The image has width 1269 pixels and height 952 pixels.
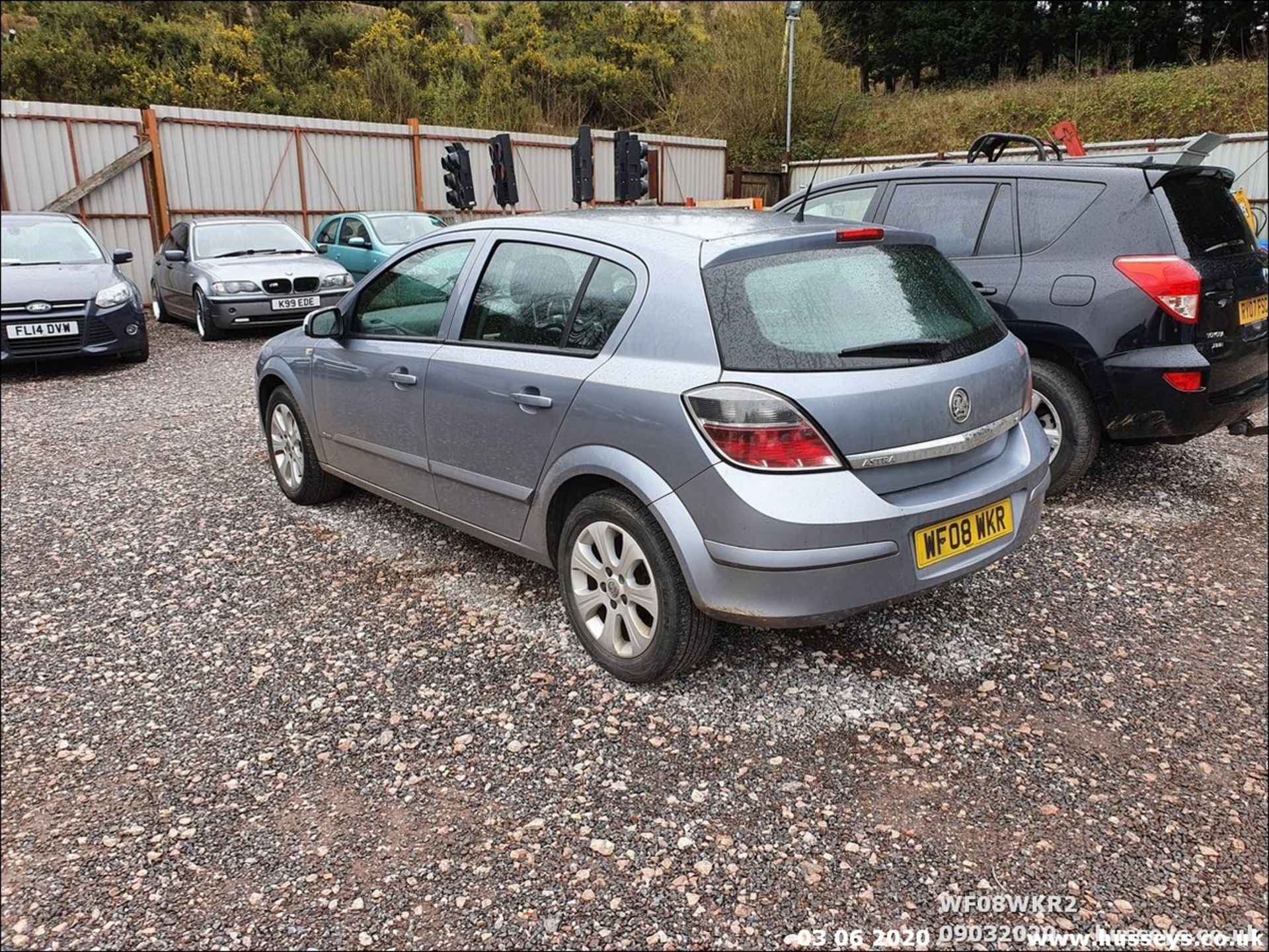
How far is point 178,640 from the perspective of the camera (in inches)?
144

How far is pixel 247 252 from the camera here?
12.0 meters

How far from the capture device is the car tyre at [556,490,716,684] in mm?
2916

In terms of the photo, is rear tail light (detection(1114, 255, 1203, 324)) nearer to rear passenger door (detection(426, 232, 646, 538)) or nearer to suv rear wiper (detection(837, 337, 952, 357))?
suv rear wiper (detection(837, 337, 952, 357))

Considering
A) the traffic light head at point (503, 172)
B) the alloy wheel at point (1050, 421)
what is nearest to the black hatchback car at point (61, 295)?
the traffic light head at point (503, 172)

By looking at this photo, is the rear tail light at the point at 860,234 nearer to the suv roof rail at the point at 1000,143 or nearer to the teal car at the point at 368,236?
the suv roof rail at the point at 1000,143

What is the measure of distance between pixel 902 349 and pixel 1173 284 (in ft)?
7.63

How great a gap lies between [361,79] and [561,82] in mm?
8606

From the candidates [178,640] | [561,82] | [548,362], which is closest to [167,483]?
[178,640]

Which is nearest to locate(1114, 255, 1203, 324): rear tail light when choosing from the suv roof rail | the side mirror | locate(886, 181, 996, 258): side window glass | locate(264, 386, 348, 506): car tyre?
locate(886, 181, 996, 258): side window glass

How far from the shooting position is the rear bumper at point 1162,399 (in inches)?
173

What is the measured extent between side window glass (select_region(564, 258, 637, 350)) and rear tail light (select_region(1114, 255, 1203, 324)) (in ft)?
9.31

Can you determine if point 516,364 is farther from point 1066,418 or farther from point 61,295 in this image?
point 61,295

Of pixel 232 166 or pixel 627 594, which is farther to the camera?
pixel 232 166

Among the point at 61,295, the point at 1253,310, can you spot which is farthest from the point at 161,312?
the point at 1253,310
